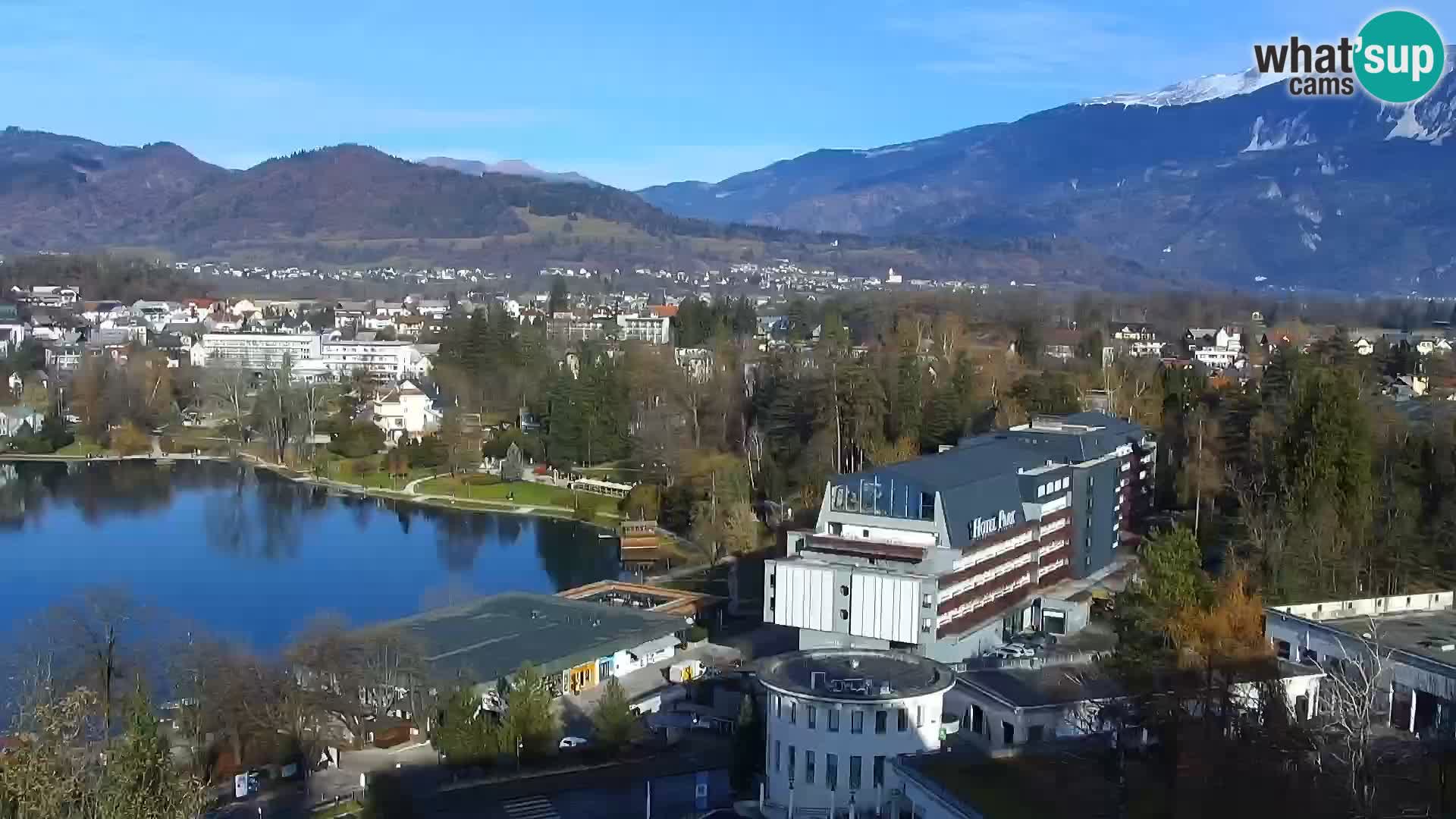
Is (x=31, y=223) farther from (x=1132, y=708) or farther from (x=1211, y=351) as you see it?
(x=1132, y=708)

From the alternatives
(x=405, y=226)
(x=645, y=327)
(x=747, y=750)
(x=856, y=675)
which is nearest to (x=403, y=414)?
(x=645, y=327)

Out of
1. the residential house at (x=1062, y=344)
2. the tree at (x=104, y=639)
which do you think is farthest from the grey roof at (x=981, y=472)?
the residential house at (x=1062, y=344)

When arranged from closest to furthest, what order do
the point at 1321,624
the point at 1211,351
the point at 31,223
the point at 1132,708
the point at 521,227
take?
the point at 1132,708 < the point at 1321,624 < the point at 1211,351 < the point at 521,227 < the point at 31,223

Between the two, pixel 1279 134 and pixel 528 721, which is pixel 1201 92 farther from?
pixel 528 721

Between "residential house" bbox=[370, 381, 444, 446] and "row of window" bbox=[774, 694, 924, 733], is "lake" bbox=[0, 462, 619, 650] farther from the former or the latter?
"row of window" bbox=[774, 694, 924, 733]

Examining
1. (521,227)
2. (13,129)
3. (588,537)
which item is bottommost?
(588,537)

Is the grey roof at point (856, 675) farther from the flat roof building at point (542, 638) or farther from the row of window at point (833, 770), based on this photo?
the flat roof building at point (542, 638)

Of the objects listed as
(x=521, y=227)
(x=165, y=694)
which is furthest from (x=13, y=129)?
(x=165, y=694)
